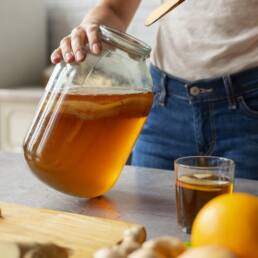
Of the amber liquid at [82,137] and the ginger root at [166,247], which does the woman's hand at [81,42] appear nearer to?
the amber liquid at [82,137]

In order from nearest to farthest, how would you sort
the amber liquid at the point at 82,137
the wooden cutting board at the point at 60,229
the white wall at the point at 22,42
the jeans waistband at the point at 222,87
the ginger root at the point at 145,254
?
the ginger root at the point at 145,254 < the wooden cutting board at the point at 60,229 < the amber liquid at the point at 82,137 < the jeans waistband at the point at 222,87 < the white wall at the point at 22,42

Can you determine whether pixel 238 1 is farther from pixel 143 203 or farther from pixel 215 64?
pixel 143 203

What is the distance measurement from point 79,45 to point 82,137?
0.37 ft

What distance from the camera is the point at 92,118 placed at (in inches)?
22.0

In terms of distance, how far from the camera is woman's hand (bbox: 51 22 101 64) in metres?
0.59

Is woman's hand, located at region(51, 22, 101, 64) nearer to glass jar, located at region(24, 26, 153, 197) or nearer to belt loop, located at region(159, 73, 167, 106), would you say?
glass jar, located at region(24, 26, 153, 197)

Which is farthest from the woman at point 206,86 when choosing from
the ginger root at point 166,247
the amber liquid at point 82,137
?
the ginger root at point 166,247

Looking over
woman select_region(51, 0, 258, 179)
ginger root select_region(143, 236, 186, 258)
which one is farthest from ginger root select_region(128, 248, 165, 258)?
woman select_region(51, 0, 258, 179)

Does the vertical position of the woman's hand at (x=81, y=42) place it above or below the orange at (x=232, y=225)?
above

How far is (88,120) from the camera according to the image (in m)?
0.56

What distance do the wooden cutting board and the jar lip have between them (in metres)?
0.19

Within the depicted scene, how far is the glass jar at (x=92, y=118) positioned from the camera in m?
0.56

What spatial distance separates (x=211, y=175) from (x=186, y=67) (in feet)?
1.10

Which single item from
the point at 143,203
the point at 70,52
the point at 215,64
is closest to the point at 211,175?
the point at 143,203
